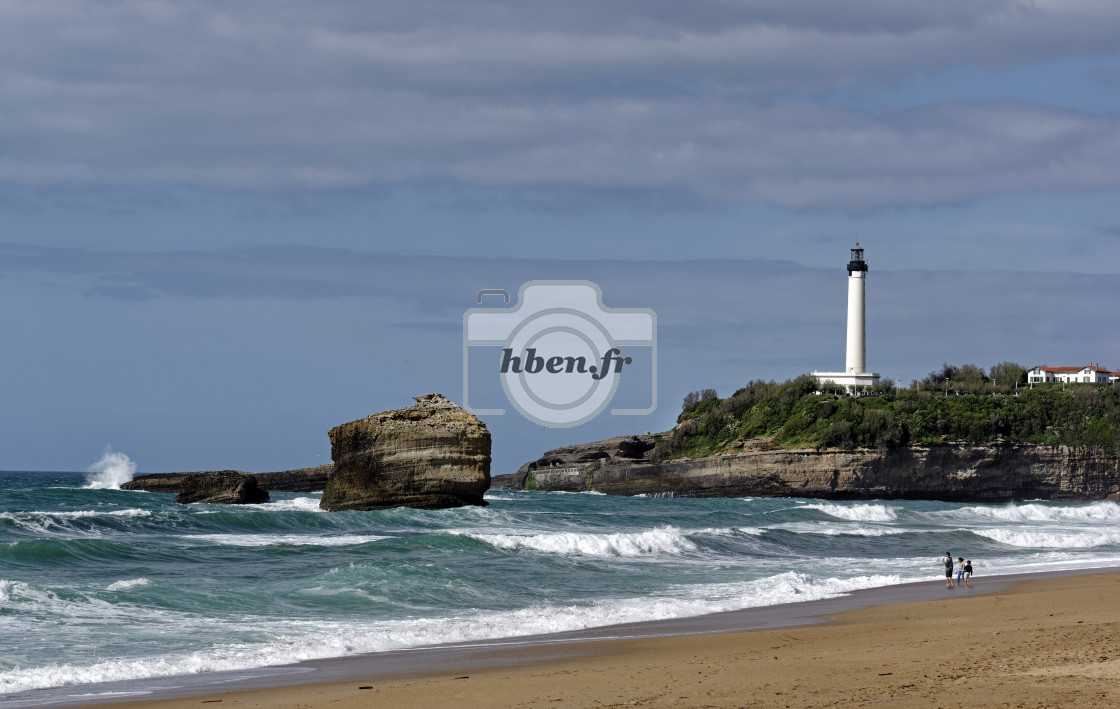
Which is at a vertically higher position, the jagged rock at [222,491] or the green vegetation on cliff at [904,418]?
the green vegetation on cliff at [904,418]

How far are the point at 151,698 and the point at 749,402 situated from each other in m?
75.7

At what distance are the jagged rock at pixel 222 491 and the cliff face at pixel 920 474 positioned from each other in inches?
1469

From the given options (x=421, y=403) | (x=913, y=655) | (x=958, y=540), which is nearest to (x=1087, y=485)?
(x=958, y=540)

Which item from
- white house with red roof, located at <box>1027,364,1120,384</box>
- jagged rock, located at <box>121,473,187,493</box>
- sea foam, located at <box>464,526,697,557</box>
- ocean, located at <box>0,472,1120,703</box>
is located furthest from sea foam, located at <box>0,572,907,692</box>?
white house with red roof, located at <box>1027,364,1120,384</box>

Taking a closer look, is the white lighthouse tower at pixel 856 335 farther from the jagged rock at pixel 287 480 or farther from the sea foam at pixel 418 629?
the sea foam at pixel 418 629

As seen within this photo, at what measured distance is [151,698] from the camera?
34.3ft

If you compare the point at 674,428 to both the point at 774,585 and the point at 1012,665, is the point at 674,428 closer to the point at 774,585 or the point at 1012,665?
the point at 774,585

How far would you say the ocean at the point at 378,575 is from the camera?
45.7ft

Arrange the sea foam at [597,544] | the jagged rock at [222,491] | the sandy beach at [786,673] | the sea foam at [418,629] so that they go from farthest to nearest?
1. the jagged rock at [222,491]
2. the sea foam at [597,544]
3. the sea foam at [418,629]
4. the sandy beach at [786,673]

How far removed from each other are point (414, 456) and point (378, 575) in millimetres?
16928

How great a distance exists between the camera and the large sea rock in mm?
36469

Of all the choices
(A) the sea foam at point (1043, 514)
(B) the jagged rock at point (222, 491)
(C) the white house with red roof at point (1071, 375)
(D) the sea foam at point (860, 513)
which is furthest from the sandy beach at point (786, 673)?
(C) the white house with red roof at point (1071, 375)

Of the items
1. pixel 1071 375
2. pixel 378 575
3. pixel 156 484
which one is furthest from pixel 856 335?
pixel 378 575

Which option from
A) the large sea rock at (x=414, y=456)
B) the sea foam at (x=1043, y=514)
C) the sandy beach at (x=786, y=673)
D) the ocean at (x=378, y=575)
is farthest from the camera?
the sea foam at (x=1043, y=514)
